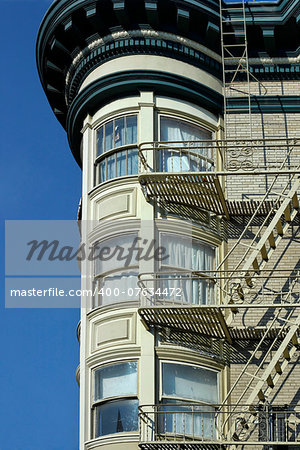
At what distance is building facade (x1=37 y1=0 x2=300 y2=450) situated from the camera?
20641 millimetres

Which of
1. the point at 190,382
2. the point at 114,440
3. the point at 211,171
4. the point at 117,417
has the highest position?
the point at 211,171

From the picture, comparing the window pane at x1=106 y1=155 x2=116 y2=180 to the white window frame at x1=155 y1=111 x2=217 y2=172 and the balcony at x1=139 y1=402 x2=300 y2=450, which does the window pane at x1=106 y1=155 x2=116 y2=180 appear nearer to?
the white window frame at x1=155 y1=111 x2=217 y2=172

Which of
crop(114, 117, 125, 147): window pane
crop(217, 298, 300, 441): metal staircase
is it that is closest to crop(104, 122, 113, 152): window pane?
crop(114, 117, 125, 147): window pane

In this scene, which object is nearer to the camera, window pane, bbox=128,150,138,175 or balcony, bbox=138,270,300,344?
balcony, bbox=138,270,300,344

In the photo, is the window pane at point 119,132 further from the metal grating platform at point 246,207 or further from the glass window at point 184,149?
the metal grating platform at point 246,207

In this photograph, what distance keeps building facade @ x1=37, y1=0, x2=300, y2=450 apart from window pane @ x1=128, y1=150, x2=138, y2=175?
0.06m

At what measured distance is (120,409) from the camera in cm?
2050

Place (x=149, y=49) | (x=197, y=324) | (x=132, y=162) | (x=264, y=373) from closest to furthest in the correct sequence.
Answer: (x=264, y=373)
(x=197, y=324)
(x=132, y=162)
(x=149, y=49)

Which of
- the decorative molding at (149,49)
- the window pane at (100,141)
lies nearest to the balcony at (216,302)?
the window pane at (100,141)

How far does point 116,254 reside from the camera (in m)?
22.0

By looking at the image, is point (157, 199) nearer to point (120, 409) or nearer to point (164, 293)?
point (164, 293)

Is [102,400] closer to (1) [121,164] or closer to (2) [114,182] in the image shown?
(2) [114,182]

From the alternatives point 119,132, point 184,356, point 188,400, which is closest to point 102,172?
point 119,132

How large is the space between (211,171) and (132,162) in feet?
6.08
